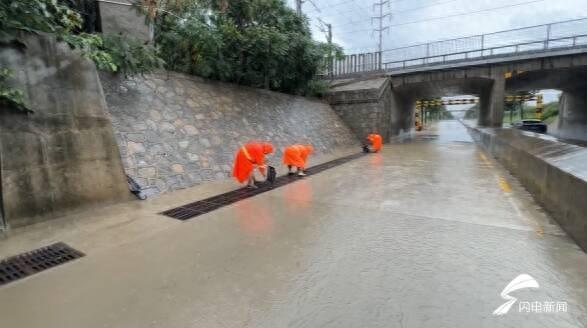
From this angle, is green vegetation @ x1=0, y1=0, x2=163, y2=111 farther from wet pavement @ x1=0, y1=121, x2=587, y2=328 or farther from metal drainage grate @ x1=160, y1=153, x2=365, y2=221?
wet pavement @ x1=0, y1=121, x2=587, y2=328

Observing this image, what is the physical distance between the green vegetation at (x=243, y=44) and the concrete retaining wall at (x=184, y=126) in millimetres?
730

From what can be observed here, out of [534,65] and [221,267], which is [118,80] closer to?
[221,267]

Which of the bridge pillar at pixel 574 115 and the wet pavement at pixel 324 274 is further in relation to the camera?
the bridge pillar at pixel 574 115

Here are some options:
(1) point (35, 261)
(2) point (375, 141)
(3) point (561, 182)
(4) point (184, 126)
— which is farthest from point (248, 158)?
(2) point (375, 141)

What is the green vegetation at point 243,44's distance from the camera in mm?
8117

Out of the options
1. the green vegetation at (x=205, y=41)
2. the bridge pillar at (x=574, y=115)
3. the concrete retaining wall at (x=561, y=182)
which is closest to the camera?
the concrete retaining wall at (x=561, y=182)

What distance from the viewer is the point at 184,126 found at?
678 cm

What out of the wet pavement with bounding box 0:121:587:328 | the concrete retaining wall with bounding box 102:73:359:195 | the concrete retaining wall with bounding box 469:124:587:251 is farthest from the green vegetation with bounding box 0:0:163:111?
the concrete retaining wall with bounding box 469:124:587:251

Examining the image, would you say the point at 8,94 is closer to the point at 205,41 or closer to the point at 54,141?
the point at 54,141

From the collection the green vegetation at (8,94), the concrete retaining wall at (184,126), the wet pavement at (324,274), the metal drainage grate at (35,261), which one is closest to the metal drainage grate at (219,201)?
the wet pavement at (324,274)

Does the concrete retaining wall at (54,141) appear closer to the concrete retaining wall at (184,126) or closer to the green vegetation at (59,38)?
the green vegetation at (59,38)

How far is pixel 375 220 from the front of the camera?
3.96 metres

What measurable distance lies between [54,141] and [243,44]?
22.4 feet

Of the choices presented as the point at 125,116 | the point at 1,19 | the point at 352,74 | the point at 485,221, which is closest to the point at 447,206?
the point at 485,221
